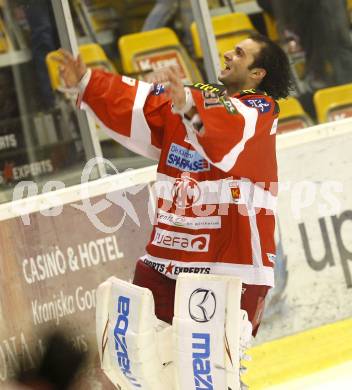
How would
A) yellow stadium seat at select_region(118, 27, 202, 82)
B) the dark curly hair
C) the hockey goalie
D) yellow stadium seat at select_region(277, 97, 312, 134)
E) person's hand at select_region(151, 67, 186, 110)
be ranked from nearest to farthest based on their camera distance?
1. person's hand at select_region(151, 67, 186, 110)
2. the hockey goalie
3. the dark curly hair
4. yellow stadium seat at select_region(118, 27, 202, 82)
5. yellow stadium seat at select_region(277, 97, 312, 134)

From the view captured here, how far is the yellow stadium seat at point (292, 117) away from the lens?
5.62 m

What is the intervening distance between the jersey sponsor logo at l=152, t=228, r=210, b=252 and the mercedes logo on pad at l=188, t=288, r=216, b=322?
0.20 metres

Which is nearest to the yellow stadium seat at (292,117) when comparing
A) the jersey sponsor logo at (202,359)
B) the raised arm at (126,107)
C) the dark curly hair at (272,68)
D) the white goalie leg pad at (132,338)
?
the dark curly hair at (272,68)

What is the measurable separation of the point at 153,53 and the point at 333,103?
1.03 metres

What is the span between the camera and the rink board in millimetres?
4668

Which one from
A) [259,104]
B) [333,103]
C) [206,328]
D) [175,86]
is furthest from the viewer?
[333,103]

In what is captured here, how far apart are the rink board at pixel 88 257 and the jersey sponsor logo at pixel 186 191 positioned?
A: 3.83 ft

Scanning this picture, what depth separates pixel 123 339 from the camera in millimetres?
3623

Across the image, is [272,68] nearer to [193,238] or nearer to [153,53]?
[193,238]

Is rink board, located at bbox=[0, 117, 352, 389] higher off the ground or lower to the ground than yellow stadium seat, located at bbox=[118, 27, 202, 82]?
lower

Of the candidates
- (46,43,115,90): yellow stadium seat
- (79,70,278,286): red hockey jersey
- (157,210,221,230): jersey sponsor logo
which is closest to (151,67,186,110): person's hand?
(79,70,278,286): red hockey jersey

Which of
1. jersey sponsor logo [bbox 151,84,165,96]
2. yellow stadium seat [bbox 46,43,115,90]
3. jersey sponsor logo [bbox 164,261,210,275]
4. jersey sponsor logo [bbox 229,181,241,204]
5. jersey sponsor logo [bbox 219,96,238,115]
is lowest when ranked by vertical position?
jersey sponsor logo [bbox 164,261,210,275]

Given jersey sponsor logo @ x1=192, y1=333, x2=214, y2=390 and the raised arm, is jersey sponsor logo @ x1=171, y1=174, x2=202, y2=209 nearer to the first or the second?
the raised arm

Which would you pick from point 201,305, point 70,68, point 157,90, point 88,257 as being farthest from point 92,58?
point 201,305
